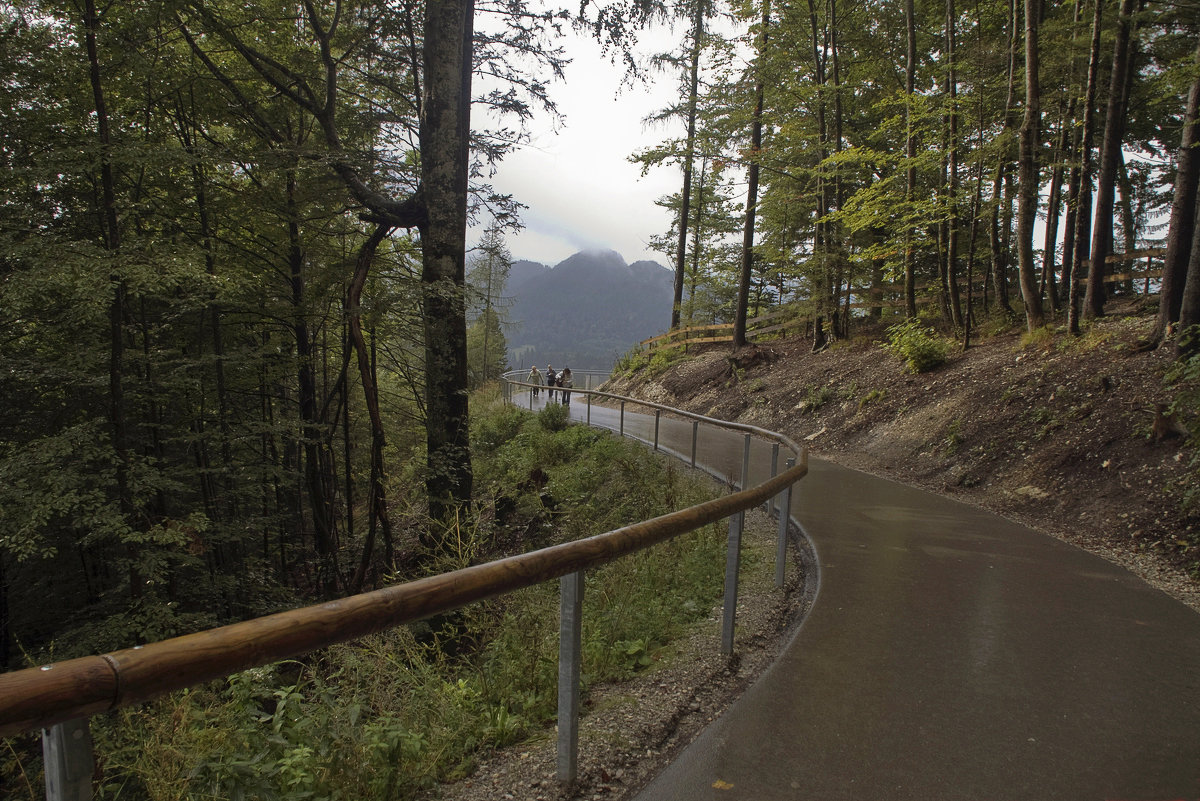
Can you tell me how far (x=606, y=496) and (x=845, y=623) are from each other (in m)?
5.87

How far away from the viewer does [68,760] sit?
1379mm

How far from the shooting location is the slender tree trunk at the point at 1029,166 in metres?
12.1

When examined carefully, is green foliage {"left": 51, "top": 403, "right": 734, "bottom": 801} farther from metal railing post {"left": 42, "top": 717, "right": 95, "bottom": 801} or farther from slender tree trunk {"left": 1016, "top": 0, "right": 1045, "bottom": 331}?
slender tree trunk {"left": 1016, "top": 0, "right": 1045, "bottom": 331}

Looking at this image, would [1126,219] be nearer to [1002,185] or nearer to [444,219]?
[1002,185]

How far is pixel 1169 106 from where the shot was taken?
1872 cm

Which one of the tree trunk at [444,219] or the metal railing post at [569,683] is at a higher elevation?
the tree trunk at [444,219]

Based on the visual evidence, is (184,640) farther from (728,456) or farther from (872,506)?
(728,456)

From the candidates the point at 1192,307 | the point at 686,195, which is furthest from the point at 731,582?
the point at 686,195

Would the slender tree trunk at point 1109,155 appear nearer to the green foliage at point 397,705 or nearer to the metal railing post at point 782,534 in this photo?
the metal railing post at point 782,534

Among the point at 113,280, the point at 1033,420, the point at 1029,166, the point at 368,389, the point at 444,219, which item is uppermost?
the point at 1029,166

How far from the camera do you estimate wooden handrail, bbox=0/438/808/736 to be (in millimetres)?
1275

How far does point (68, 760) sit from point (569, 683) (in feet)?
5.44

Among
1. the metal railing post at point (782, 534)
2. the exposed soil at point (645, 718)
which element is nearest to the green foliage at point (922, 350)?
the metal railing post at point (782, 534)

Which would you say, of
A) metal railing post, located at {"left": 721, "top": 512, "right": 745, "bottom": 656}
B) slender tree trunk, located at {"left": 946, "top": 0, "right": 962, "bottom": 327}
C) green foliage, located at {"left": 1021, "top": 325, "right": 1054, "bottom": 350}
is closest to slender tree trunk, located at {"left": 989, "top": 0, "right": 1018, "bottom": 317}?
slender tree trunk, located at {"left": 946, "top": 0, "right": 962, "bottom": 327}
